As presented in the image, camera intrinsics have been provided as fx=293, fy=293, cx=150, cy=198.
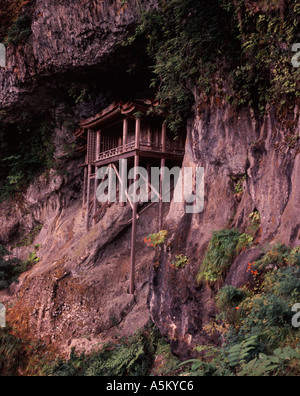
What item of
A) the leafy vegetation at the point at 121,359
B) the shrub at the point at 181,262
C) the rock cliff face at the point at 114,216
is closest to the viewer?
the rock cliff face at the point at 114,216

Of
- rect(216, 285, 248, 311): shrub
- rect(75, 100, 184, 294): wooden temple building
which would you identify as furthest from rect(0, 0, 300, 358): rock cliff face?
rect(75, 100, 184, 294): wooden temple building

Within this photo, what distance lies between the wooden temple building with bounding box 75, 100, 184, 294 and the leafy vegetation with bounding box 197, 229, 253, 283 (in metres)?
5.94

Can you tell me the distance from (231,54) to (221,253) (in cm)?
530

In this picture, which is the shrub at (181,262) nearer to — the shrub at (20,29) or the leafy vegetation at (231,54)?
the leafy vegetation at (231,54)

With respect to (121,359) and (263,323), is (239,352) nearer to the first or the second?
(263,323)

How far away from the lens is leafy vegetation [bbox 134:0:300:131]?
20.5ft

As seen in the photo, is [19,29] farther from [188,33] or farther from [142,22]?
[188,33]

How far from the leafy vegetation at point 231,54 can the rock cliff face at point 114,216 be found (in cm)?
55

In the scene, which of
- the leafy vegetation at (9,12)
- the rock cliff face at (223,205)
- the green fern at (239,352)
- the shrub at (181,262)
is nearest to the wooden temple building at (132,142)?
the rock cliff face at (223,205)

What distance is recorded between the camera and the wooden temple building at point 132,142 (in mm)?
13451

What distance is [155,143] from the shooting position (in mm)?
13836
